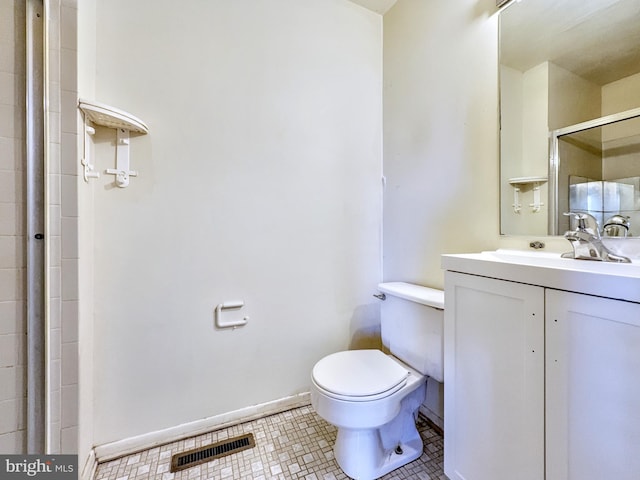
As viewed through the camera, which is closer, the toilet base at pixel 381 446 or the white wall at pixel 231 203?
the toilet base at pixel 381 446

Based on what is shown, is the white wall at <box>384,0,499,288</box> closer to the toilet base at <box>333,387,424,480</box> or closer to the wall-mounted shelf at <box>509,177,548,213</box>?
the wall-mounted shelf at <box>509,177,548,213</box>

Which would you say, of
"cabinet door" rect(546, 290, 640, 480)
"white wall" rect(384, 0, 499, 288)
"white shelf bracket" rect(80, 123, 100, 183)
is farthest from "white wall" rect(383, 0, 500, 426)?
"white shelf bracket" rect(80, 123, 100, 183)

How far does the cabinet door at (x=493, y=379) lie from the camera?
742 millimetres

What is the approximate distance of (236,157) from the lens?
143 cm

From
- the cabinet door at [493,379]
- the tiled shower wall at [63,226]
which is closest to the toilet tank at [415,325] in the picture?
the cabinet door at [493,379]

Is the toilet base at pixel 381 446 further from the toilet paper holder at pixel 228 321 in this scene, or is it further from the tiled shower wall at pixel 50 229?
the tiled shower wall at pixel 50 229

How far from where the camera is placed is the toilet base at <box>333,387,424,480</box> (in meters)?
1.14

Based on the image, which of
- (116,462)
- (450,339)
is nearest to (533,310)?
(450,339)

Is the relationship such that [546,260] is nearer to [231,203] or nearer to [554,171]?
[554,171]

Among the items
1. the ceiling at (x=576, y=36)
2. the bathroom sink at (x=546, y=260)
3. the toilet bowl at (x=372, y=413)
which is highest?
the ceiling at (x=576, y=36)

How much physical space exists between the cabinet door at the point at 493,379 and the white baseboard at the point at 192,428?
882mm

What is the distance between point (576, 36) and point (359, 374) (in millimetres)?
1569

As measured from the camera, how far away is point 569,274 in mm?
671

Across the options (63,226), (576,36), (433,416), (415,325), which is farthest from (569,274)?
(63,226)
